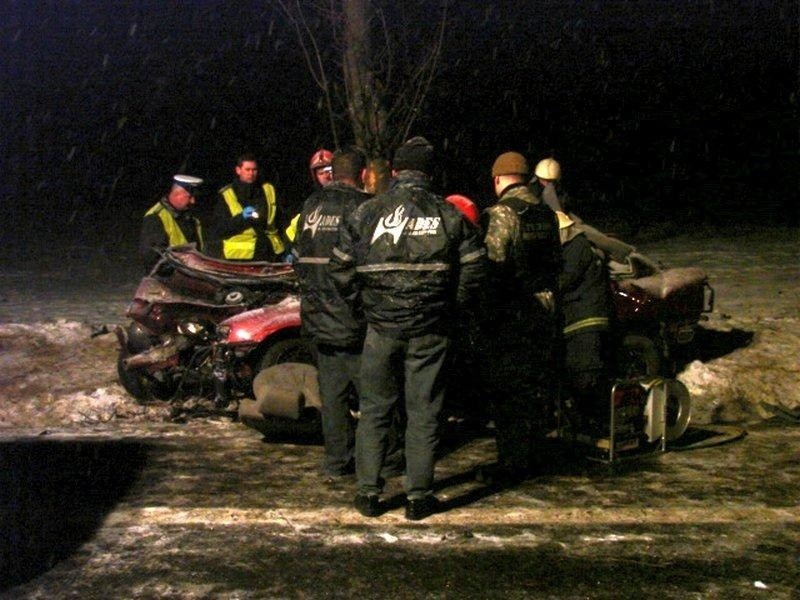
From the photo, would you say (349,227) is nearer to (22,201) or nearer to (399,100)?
(399,100)

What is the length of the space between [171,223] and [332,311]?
11.1ft

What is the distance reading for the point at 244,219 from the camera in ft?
32.9

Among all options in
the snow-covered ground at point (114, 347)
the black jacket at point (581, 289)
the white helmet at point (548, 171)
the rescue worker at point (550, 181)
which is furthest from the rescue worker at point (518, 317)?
the snow-covered ground at point (114, 347)

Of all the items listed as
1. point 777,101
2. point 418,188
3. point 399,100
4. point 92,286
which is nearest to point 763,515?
point 418,188

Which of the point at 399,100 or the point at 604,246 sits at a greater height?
the point at 399,100

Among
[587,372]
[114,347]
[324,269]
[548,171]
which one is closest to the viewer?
[324,269]

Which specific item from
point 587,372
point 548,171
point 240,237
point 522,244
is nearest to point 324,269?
point 522,244

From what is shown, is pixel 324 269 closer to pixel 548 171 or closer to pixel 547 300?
pixel 547 300

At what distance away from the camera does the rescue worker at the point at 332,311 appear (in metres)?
6.93

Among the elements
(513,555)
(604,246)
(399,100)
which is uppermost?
(399,100)

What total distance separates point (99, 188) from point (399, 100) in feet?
52.1

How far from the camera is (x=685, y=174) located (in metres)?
23.5

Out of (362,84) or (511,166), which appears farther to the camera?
(362,84)

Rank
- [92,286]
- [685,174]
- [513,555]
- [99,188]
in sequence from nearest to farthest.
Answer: [513,555], [92,286], [685,174], [99,188]
